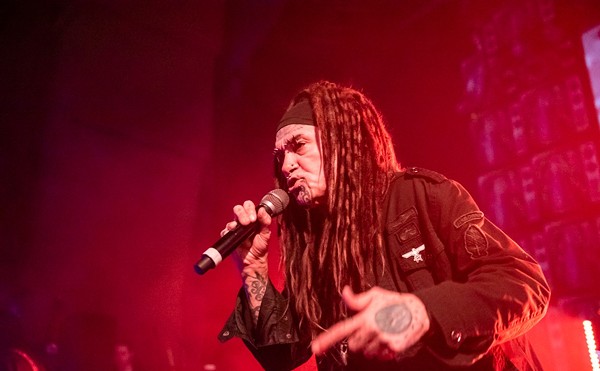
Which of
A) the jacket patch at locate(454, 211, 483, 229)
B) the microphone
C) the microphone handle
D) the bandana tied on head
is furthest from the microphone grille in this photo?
the jacket patch at locate(454, 211, 483, 229)

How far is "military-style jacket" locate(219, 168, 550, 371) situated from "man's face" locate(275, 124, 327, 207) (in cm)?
31

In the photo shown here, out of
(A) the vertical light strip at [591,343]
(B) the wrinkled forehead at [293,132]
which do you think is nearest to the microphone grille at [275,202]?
(B) the wrinkled forehead at [293,132]

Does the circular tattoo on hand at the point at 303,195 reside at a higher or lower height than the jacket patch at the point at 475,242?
higher

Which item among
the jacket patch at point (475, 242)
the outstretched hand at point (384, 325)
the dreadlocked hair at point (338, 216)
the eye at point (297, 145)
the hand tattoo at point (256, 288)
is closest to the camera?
the outstretched hand at point (384, 325)

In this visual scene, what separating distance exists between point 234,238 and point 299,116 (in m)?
0.70

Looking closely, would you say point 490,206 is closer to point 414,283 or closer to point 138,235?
point 138,235

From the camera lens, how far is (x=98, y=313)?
4230 mm

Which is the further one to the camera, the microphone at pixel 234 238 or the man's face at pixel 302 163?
the man's face at pixel 302 163

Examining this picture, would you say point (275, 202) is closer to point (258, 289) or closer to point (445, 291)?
point (258, 289)

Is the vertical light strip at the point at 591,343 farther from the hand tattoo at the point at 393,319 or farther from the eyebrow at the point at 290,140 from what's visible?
the hand tattoo at the point at 393,319

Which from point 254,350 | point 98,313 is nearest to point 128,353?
point 98,313

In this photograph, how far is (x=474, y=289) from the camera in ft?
4.43

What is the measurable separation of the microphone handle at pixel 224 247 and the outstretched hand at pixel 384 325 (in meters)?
0.66

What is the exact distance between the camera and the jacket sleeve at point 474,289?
1274 millimetres
